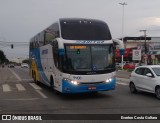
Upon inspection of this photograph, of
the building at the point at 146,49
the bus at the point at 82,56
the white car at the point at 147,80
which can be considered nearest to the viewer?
the bus at the point at 82,56

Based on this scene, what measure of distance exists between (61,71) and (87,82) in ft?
4.10

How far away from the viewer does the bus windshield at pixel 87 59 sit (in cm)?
1570

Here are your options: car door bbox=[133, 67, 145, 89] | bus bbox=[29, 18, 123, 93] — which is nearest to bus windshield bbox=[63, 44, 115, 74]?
bus bbox=[29, 18, 123, 93]

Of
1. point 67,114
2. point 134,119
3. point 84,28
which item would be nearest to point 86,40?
point 84,28

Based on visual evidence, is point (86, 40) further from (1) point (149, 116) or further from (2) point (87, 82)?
(1) point (149, 116)

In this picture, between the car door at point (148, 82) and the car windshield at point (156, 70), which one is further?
the car windshield at point (156, 70)

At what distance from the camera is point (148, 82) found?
1652cm

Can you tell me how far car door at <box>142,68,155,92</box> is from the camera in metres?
16.1

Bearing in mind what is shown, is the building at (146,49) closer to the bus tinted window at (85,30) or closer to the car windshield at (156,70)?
the car windshield at (156,70)

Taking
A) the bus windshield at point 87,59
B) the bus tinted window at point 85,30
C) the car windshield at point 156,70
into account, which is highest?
the bus tinted window at point 85,30

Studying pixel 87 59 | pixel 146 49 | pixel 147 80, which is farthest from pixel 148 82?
pixel 146 49

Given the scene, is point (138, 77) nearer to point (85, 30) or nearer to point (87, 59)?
point (87, 59)

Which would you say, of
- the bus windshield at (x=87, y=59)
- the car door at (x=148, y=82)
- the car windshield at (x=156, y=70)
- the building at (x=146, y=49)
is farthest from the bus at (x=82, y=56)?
the building at (x=146, y=49)

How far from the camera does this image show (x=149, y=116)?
11047 mm
